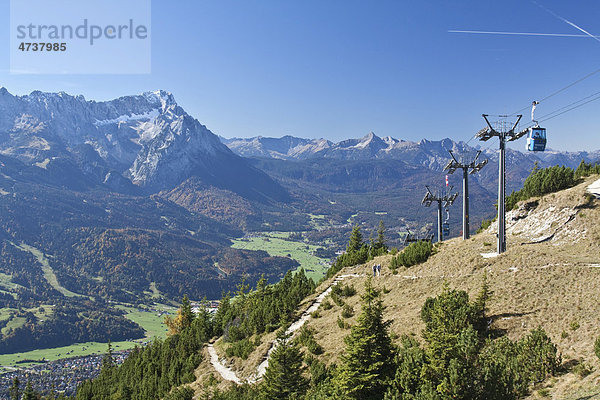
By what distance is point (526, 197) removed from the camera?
143ft

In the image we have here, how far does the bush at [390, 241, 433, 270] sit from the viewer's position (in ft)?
141

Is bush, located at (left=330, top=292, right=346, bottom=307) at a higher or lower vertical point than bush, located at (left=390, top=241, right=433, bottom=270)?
lower

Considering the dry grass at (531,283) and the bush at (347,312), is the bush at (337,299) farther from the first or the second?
the bush at (347,312)

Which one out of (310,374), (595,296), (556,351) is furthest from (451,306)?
(310,374)

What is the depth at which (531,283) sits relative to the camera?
29.0 meters

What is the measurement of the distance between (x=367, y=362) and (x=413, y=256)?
2425cm

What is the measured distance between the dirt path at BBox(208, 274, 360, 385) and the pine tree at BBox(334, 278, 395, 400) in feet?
38.1

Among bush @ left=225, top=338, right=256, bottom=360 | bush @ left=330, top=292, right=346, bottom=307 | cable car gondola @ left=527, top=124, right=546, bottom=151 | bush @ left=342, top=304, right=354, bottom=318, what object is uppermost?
cable car gondola @ left=527, top=124, right=546, bottom=151

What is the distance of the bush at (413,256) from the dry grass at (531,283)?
791 millimetres

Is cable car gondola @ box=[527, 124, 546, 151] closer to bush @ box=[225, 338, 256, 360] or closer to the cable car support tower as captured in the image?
the cable car support tower

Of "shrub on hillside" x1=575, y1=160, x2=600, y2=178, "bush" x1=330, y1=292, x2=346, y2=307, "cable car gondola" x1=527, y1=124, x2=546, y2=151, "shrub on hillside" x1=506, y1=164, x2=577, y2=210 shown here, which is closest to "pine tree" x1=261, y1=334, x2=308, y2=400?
"bush" x1=330, y1=292, x2=346, y2=307

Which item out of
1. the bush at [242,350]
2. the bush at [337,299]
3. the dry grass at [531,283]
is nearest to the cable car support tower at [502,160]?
the dry grass at [531,283]

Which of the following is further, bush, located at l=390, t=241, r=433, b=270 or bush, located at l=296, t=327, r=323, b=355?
bush, located at l=390, t=241, r=433, b=270

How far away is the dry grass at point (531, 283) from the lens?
22516 millimetres
